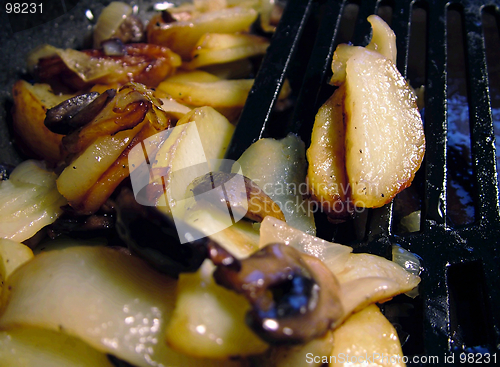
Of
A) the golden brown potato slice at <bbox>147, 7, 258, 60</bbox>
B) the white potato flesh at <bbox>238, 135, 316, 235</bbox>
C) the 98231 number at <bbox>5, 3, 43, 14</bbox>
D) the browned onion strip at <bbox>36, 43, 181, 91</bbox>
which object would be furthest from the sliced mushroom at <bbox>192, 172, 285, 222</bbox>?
the 98231 number at <bbox>5, 3, 43, 14</bbox>

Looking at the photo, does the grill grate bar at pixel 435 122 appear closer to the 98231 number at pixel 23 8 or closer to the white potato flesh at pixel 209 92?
the white potato flesh at pixel 209 92

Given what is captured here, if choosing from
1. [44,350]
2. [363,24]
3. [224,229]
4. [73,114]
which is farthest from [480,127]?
[44,350]

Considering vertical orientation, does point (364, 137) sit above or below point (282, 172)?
above

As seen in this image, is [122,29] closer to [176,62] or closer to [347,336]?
[176,62]

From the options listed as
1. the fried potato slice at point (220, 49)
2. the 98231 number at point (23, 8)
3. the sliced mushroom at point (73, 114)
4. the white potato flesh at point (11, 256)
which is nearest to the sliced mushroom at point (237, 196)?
the sliced mushroom at point (73, 114)

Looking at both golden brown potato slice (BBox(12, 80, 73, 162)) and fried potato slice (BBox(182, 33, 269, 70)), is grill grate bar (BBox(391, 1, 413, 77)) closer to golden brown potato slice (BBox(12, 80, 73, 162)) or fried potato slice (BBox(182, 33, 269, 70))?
fried potato slice (BBox(182, 33, 269, 70))

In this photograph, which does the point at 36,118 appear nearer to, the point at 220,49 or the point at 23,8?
the point at 23,8
